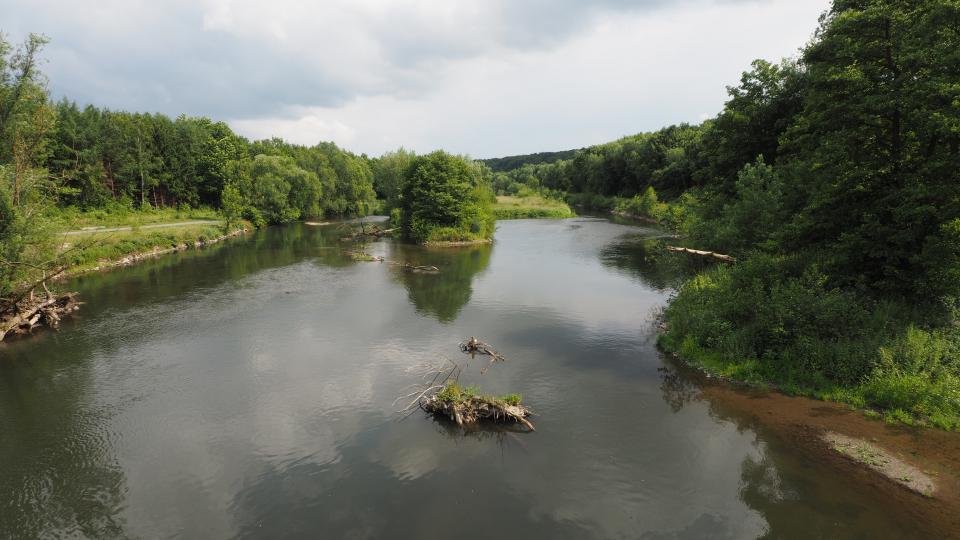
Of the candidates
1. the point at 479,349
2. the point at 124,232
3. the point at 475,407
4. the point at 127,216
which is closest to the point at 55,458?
the point at 475,407

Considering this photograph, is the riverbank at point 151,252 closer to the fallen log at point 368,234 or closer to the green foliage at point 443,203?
the fallen log at point 368,234

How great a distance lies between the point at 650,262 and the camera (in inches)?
1732

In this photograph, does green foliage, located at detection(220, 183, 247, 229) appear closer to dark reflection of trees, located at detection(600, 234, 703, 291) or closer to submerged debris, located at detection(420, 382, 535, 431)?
dark reflection of trees, located at detection(600, 234, 703, 291)

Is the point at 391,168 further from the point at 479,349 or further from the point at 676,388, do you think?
the point at 676,388

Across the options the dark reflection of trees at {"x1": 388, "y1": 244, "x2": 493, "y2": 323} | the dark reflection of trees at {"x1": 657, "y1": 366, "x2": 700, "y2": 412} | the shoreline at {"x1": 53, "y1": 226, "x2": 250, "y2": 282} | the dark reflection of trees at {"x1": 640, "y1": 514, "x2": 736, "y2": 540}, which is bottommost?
the dark reflection of trees at {"x1": 640, "y1": 514, "x2": 736, "y2": 540}

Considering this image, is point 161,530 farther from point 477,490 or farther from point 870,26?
point 870,26

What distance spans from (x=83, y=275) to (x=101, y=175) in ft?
116

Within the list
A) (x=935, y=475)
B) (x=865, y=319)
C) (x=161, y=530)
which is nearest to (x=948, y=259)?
(x=865, y=319)

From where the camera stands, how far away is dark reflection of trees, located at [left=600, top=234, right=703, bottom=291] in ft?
120

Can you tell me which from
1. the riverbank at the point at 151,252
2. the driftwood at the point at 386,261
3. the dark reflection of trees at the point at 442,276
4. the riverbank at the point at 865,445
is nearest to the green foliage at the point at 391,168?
the riverbank at the point at 151,252

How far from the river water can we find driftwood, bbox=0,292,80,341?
3.43 ft

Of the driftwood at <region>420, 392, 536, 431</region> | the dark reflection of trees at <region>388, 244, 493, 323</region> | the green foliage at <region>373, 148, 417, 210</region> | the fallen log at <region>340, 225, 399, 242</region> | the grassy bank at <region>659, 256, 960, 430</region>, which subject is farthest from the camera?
the green foliage at <region>373, 148, 417, 210</region>

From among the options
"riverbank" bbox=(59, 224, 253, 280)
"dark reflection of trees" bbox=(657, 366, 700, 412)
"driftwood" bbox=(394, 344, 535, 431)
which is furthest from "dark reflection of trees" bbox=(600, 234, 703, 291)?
"riverbank" bbox=(59, 224, 253, 280)

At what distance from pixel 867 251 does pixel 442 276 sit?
93.5ft
